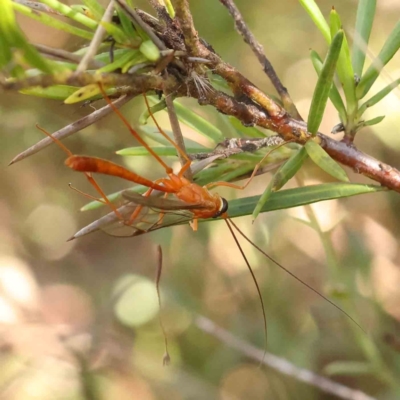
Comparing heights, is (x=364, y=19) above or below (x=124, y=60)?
above

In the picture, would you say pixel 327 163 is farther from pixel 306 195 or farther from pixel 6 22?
pixel 6 22

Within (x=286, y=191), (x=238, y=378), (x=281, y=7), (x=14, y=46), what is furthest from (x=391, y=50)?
(x=238, y=378)

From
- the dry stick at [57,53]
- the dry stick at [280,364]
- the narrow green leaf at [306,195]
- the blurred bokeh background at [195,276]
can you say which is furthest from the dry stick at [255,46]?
the dry stick at [280,364]

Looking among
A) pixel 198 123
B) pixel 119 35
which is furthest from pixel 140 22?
pixel 198 123

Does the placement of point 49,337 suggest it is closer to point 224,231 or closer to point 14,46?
point 224,231

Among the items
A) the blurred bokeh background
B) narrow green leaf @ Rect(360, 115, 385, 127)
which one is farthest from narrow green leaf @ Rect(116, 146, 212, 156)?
the blurred bokeh background

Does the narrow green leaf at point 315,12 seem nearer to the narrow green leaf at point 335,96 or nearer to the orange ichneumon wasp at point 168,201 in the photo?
the narrow green leaf at point 335,96

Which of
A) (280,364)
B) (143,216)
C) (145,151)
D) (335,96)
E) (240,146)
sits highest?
(335,96)
